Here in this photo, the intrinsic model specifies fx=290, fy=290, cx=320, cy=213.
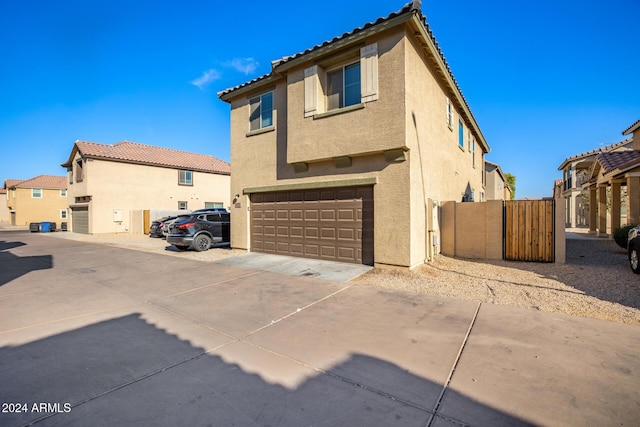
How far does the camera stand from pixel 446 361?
Answer: 11.3 feet

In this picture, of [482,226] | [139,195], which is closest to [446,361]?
[482,226]

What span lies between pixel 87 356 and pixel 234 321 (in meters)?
1.86

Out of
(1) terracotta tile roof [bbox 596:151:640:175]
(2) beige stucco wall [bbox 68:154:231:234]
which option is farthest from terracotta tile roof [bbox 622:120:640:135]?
(2) beige stucco wall [bbox 68:154:231:234]

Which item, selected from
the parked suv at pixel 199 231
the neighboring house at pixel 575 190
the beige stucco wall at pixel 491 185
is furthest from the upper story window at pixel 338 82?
the neighboring house at pixel 575 190

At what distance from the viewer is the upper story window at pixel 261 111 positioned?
11.3 m

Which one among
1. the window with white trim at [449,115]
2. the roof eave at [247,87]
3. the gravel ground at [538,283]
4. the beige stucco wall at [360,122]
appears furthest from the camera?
the window with white trim at [449,115]

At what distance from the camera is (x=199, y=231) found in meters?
12.8

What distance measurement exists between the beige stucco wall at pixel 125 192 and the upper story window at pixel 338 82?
20.4 meters

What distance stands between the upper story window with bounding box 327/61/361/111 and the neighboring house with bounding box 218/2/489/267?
0.12 feet

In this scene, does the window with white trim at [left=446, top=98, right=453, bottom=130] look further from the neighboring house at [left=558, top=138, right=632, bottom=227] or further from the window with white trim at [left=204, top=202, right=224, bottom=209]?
the window with white trim at [left=204, top=202, right=224, bottom=209]

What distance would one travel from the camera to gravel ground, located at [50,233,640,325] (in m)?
5.27

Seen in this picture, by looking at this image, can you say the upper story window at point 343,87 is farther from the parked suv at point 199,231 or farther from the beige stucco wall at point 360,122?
the parked suv at point 199,231

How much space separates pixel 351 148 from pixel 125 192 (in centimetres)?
2277

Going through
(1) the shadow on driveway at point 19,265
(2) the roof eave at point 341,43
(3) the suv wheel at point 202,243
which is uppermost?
(2) the roof eave at point 341,43
